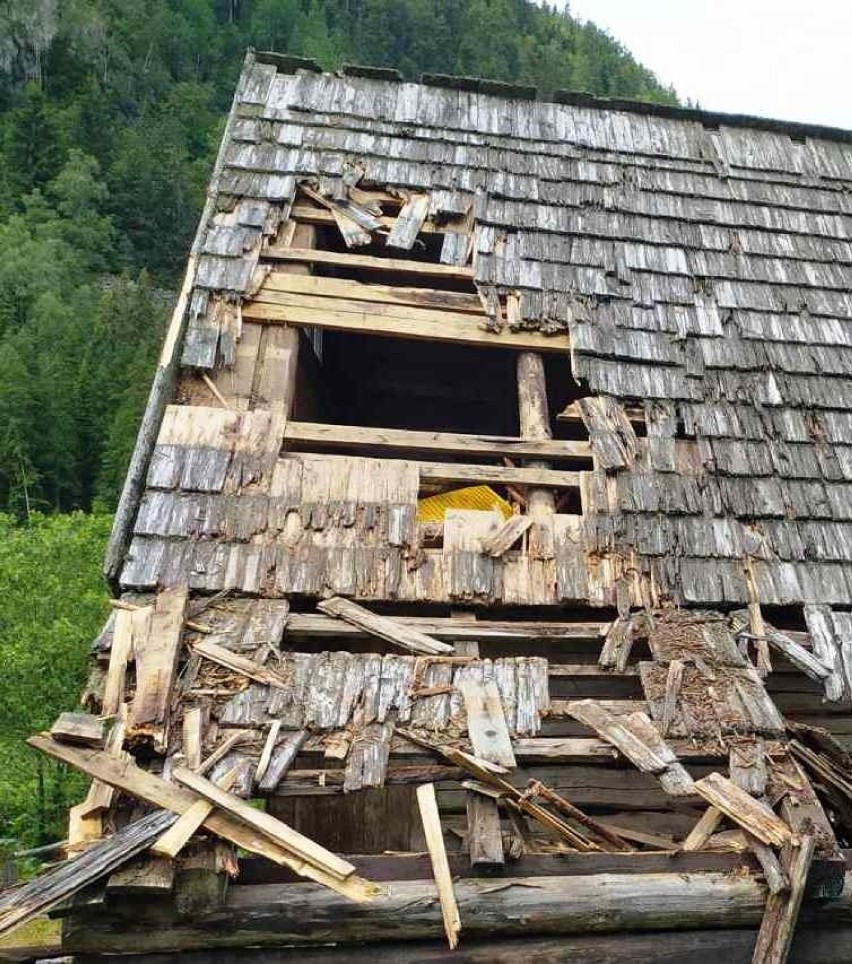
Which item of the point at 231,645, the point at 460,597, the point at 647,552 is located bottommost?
the point at 231,645

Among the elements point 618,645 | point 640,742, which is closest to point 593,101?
point 618,645

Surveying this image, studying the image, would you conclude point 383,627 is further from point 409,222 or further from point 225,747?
point 409,222

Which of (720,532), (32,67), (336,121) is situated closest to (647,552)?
(720,532)

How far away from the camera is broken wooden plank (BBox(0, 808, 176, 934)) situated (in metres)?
2.74

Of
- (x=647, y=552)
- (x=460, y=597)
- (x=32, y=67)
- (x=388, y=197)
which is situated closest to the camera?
(x=460, y=597)

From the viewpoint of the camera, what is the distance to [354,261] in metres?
6.03

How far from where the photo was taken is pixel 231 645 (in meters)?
3.97

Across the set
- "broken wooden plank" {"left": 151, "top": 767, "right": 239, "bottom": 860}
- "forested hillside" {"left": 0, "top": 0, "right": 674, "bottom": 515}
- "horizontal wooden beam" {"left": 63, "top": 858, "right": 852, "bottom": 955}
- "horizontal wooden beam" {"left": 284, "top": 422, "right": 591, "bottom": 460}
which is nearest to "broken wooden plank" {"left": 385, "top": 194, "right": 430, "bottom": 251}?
"horizontal wooden beam" {"left": 284, "top": 422, "right": 591, "bottom": 460}

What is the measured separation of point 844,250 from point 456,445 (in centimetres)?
499

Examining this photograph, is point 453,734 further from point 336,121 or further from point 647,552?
point 336,121

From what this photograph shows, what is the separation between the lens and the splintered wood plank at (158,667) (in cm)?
345

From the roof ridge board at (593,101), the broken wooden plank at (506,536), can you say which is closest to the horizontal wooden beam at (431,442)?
the broken wooden plank at (506,536)

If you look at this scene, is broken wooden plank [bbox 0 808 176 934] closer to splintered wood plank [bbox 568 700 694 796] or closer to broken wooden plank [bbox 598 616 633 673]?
splintered wood plank [bbox 568 700 694 796]

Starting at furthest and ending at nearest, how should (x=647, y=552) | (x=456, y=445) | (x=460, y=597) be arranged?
(x=456, y=445), (x=647, y=552), (x=460, y=597)
